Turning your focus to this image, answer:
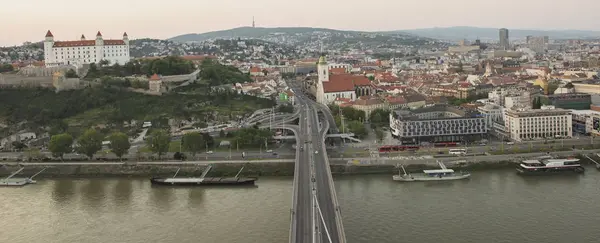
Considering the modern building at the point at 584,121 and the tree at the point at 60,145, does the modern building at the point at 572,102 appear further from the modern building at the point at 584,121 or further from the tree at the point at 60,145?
the tree at the point at 60,145

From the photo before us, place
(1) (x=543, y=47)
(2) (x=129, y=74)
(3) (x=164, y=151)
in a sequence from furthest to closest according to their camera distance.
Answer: (1) (x=543, y=47), (2) (x=129, y=74), (3) (x=164, y=151)

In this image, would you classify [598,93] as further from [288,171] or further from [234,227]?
[234,227]

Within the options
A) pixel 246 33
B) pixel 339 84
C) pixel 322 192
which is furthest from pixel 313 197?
pixel 246 33

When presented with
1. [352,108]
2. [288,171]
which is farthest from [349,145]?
[352,108]

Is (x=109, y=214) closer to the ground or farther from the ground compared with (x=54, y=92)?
closer to the ground

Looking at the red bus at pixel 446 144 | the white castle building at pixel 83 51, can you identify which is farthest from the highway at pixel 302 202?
the white castle building at pixel 83 51

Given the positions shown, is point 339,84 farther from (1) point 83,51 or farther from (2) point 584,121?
(1) point 83,51

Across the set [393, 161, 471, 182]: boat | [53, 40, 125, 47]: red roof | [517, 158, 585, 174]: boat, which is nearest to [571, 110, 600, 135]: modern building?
[517, 158, 585, 174]: boat
